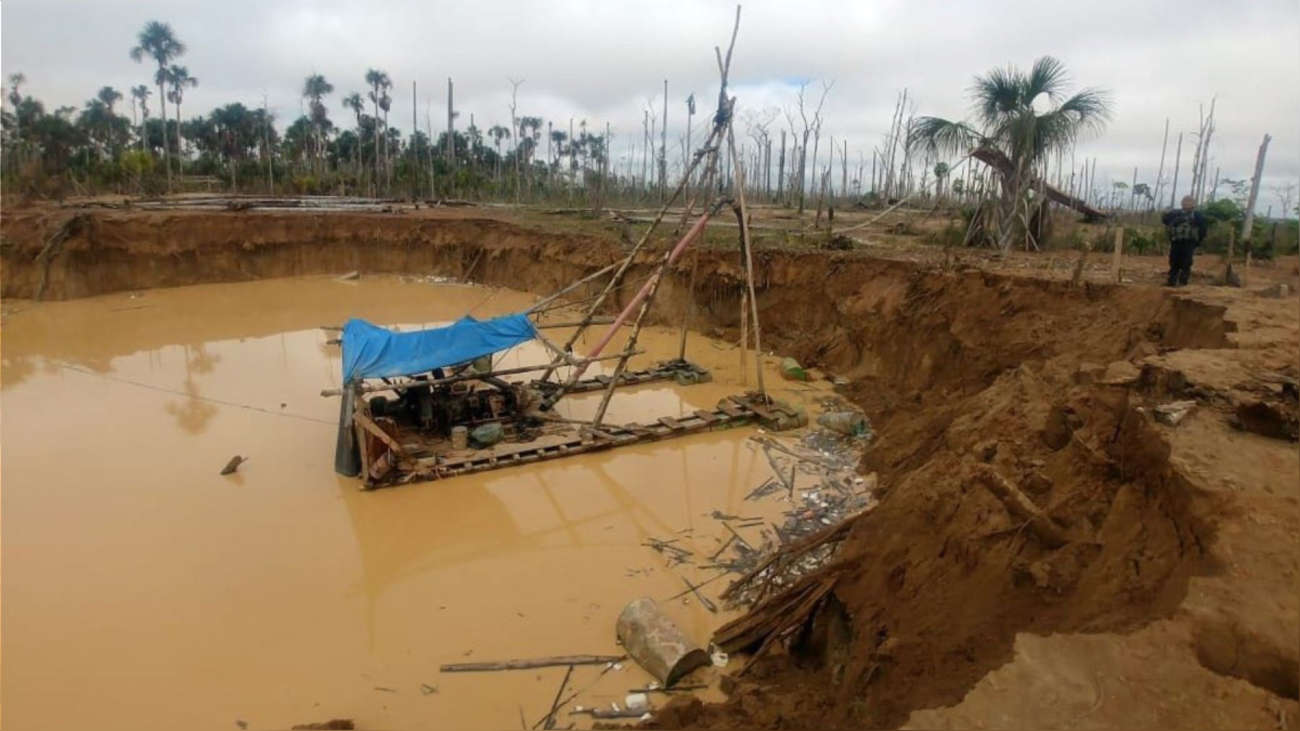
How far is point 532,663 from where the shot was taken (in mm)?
5438

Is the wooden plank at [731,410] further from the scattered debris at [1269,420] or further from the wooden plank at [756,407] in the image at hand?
the scattered debris at [1269,420]

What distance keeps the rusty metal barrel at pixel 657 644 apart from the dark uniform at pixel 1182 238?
8301 millimetres

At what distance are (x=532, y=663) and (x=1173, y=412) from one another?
14.5 ft

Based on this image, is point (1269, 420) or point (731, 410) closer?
point (1269, 420)

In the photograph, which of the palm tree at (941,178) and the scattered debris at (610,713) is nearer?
the scattered debris at (610,713)

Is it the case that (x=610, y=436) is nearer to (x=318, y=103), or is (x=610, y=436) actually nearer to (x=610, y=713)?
(x=610, y=713)

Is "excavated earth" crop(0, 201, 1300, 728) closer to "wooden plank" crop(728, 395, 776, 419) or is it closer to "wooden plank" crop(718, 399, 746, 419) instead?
"wooden plank" crop(728, 395, 776, 419)

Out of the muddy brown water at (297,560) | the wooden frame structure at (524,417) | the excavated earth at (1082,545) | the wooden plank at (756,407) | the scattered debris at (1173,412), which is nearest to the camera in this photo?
the excavated earth at (1082,545)

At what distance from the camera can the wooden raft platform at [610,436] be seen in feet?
29.3

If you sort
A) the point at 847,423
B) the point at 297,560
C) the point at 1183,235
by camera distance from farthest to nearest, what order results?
the point at 847,423 → the point at 1183,235 → the point at 297,560

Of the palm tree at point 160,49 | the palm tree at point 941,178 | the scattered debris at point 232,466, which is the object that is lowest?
the scattered debris at point 232,466

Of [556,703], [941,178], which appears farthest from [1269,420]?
[941,178]

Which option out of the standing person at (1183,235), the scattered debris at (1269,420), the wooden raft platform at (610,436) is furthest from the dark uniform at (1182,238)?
the scattered debris at (1269,420)

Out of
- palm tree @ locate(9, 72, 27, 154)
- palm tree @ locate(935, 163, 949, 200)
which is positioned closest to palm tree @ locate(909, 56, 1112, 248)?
palm tree @ locate(935, 163, 949, 200)
